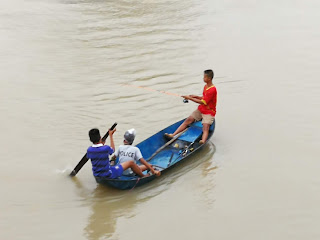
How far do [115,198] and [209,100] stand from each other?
2516mm

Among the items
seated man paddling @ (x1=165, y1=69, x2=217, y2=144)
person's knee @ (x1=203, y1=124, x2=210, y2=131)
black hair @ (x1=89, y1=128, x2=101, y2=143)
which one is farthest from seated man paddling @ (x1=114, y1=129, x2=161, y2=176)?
person's knee @ (x1=203, y1=124, x2=210, y2=131)

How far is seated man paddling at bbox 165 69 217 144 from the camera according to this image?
313 inches

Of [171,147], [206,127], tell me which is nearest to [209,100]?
[206,127]

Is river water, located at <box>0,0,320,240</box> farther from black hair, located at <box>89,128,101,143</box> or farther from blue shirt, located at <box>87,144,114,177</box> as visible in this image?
black hair, located at <box>89,128,101,143</box>

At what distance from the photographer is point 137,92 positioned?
35.3 ft

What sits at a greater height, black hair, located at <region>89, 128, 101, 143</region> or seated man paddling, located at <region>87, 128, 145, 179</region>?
black hair, located at <region>89, 128, 101, 143</region>

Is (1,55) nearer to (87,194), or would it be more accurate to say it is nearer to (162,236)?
(87,194)

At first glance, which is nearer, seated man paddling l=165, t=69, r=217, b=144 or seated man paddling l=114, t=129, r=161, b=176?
seated man paddling l=114, t=129, r=161, b=176

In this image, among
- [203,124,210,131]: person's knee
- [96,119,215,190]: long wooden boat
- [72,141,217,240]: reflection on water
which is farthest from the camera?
[203,124,210,131]: person's knee

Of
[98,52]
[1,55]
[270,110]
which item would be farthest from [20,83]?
[270,110]

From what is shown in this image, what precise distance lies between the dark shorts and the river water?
40 cm

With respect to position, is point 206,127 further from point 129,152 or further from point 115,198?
point 115,198

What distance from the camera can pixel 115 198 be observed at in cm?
670

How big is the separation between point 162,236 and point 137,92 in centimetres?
526
